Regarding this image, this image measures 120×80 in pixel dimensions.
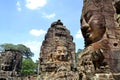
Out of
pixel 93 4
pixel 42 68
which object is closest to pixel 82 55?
pixel 93 4

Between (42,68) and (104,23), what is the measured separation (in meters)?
9.41

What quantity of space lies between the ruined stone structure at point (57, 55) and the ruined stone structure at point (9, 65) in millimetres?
9097

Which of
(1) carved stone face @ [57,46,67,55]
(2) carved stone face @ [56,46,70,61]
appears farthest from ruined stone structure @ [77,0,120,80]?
(1) carved stone face @ [57,46,67,55]

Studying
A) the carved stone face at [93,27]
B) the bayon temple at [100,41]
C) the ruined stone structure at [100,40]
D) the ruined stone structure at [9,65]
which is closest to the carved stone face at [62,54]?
the bayon temple at [100,41]

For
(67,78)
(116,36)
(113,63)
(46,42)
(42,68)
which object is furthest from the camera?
(46,42)

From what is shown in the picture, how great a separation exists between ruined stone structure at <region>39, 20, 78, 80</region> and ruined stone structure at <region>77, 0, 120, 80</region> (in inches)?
278

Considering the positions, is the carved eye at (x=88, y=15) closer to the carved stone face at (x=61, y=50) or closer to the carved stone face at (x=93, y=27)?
the carved stone face at (x=93, y=27)

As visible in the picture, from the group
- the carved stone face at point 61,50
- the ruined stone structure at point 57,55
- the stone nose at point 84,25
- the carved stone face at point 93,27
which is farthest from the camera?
the carved stone face at point 61,50

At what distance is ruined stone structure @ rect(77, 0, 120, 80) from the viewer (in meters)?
5.39

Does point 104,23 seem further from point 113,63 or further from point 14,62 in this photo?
point 14,62

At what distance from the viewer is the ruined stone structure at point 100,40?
5.39 meters

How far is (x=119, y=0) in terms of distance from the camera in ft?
19.9

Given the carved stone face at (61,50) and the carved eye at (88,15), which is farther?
the carved stone face at (61,50)

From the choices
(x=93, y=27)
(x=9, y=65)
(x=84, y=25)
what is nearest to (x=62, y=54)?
(x=84, y=25)
